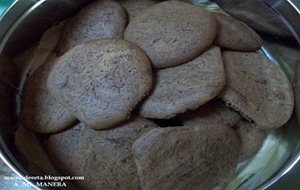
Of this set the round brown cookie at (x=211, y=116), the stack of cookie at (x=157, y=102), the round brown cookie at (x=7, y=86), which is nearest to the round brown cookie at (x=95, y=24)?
the stack of cookie at (x=157, y=102)

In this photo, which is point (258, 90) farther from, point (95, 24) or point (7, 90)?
point (7, 90)

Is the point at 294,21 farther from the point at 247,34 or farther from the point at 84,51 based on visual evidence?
the point at 84,51

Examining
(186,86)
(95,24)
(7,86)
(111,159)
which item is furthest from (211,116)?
(7,86)

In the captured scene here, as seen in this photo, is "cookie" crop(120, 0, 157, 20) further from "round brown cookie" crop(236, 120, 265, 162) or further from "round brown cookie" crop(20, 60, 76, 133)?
"round brown cookie" crop(236, 120, 265, 162)

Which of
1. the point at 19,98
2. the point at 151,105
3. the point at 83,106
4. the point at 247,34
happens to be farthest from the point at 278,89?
the point at 19,98

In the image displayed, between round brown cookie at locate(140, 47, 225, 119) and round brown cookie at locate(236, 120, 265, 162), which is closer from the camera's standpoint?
round brown cookie at locate(140, 47, 225, 119)

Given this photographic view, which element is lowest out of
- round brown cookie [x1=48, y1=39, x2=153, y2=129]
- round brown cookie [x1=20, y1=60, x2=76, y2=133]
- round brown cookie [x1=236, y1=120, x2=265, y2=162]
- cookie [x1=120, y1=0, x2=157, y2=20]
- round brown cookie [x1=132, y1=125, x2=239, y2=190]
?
round brown cookie [x1=236, y1=120, x2=265, y2=162]
